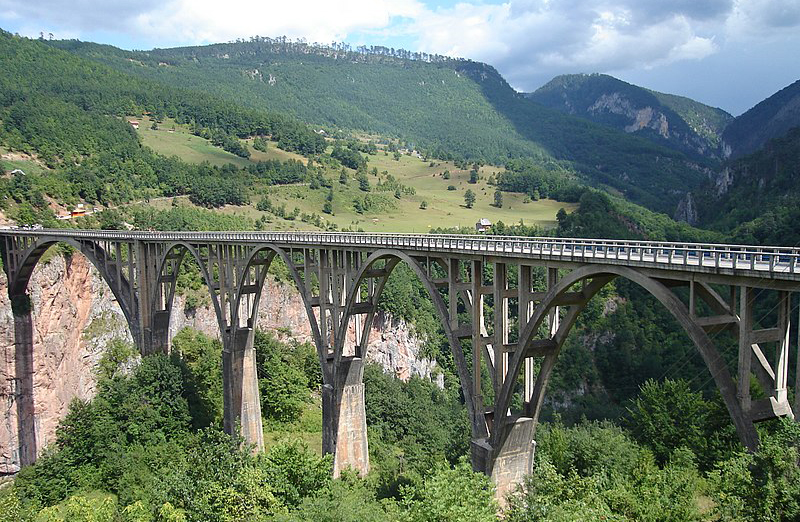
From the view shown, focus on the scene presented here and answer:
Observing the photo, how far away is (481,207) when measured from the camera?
425 feet

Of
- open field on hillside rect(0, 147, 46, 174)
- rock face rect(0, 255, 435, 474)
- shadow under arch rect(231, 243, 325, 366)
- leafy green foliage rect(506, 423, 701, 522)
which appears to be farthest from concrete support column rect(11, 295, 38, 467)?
leafy green foliage rect(506, 423, 701, 522)

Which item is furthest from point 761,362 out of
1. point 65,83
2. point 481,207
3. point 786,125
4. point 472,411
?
point 786,125

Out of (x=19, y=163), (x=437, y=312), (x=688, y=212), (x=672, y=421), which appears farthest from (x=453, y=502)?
(x=688, y=212)

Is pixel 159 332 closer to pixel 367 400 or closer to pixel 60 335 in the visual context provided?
pixel 60 335

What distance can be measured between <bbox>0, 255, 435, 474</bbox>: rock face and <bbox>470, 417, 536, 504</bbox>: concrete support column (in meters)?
43.0

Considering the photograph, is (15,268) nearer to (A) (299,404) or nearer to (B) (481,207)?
(A) (299,404)

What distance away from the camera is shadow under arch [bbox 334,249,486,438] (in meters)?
25.2

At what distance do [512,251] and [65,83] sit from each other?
136630 mm

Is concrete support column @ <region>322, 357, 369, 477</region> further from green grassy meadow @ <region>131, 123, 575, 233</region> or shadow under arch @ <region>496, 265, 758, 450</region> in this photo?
green grassy meadow @ <region>131, 123, 575, 233</region>

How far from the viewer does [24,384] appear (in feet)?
169

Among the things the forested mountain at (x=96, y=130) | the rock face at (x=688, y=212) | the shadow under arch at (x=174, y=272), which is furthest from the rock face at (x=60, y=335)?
the rock face at (x=688, y=212)

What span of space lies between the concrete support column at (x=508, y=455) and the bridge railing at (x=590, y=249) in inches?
281

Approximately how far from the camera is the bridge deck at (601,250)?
15.3 meters

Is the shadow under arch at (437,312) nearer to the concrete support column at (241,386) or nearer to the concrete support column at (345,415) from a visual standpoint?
the concrete support column at (345,415)
